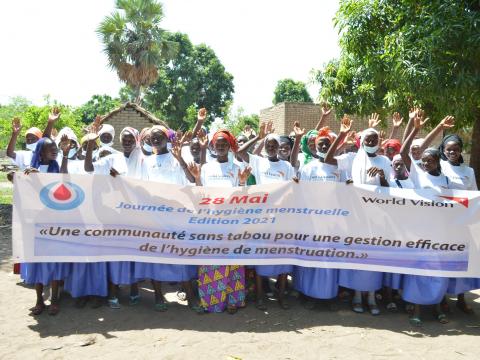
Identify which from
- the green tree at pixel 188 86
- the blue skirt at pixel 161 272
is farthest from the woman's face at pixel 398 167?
the green tree at pixel 188 86

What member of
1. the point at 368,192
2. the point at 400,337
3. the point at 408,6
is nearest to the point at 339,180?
the point at 368,192

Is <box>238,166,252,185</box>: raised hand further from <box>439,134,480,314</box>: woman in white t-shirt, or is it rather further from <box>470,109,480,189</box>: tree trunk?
<box>470,109,480,189</box>: tree trunk

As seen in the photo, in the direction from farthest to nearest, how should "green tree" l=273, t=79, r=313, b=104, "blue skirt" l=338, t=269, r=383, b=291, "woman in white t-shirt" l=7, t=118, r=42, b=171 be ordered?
"green tree" l=273, t=79, r=313, b=104, "woman in white t-shirt" l=7, t=118, r=42, b=171, "blue skirt" l=338, t=269, r=383, b=291

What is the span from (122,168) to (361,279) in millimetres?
2957

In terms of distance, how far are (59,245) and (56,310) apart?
0.69m

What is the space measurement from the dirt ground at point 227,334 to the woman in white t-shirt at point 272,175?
19 centimetres

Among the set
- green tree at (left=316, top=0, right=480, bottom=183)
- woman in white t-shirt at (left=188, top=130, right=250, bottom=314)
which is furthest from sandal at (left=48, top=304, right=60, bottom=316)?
green tree at (left=316, top=0, right=480, bottom=183)

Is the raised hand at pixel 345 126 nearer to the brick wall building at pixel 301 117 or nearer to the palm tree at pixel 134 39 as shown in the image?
the brick wall building at pixel 301 117

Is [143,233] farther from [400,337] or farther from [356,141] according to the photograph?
[356,141]

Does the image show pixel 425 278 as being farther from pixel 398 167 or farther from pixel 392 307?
pixel 398 167

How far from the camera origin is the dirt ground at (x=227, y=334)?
12.8ft

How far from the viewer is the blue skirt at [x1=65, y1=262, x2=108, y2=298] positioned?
15.6 ft

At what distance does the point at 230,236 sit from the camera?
4.76 m

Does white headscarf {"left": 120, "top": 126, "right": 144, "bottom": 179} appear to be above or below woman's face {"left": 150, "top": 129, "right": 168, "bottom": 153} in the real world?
below
